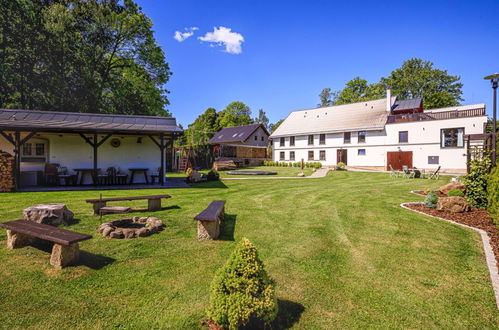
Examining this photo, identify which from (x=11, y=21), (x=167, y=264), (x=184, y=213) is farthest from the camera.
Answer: (x=11, y=21)

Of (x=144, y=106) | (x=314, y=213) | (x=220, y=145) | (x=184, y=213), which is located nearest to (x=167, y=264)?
Result: (x=184, y=213)

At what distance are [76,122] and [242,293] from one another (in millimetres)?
15328

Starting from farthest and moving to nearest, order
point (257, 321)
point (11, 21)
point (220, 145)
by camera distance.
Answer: point (220, 145), point (11, 21), point (257, 321)

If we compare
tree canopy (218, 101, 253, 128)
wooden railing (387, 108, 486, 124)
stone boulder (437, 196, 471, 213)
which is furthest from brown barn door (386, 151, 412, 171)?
tree canopy (218, 101, 253, 128)

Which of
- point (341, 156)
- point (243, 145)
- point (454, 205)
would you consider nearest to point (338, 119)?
point (341, 156)

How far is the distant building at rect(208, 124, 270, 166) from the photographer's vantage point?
3203cm

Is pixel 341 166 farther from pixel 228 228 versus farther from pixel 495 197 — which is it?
pixel 228 228

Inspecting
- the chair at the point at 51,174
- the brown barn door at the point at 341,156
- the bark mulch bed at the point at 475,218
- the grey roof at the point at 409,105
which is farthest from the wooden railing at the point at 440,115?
the chair at the point at 51,174

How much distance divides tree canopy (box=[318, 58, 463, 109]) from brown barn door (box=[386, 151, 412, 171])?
1872cm

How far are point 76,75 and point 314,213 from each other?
23979mm

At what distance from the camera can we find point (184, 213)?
24.1 feet

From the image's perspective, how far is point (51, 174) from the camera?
12.8m

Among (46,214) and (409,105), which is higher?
(409,105)

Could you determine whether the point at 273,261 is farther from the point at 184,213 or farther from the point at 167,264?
the point at 184,213
